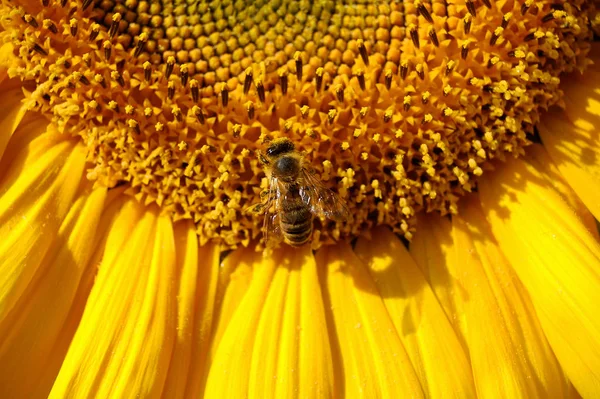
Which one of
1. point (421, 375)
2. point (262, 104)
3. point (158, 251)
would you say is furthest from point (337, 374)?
point (262, 104)

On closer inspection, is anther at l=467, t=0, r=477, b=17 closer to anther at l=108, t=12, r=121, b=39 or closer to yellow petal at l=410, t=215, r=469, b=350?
yellow petal at l=410, t=215, r=469, b=350

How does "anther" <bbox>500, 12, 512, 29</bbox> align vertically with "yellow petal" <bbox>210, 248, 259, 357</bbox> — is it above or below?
above

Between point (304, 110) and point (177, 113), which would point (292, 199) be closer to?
point (304, 110)

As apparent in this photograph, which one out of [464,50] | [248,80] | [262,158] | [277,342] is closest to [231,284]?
[277,342]

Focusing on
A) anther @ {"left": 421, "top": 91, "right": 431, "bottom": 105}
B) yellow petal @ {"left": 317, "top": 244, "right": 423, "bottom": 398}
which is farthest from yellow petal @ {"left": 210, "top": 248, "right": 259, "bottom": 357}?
anther @ {"left": 421, "top": 91, "right": 431, "bottom": 105}

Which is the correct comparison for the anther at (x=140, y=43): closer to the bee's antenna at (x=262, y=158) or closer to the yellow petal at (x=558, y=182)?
the bee's antenna at (x=262, y=158)

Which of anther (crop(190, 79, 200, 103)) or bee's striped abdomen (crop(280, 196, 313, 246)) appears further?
anther (crop(190, 79, 200, 103))

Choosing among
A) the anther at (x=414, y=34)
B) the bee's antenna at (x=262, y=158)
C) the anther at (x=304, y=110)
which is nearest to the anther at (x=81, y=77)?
the bee's antenna at (x=262, y=158)
